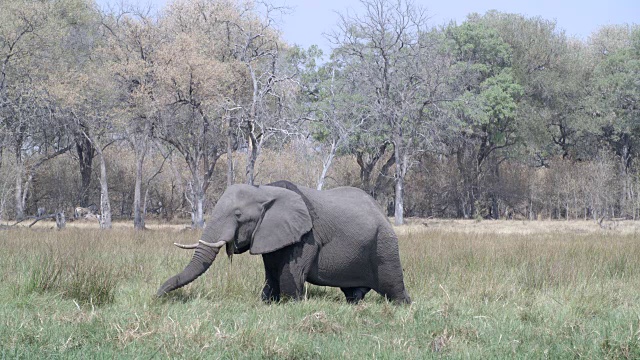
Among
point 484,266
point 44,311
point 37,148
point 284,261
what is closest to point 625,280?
point 484,266

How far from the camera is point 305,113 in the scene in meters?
32.9

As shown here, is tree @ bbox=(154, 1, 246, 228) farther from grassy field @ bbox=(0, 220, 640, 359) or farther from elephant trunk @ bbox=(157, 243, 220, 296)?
elephant trunk @ bbox=(157, 243, 220, 296)


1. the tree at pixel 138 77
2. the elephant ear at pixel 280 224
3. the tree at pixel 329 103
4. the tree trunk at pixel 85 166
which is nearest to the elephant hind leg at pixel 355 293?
the elephant ear at pixel 280 224

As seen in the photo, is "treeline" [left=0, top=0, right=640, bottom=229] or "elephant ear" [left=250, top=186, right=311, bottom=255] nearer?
"elephant ear" [left=250, top=186, right=311, bottom=255]

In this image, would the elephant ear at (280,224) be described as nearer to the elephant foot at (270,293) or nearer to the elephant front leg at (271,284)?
the elephant front leg at (271,284)

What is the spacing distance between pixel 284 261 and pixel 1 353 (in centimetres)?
354

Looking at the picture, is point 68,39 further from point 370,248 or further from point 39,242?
point 370,248

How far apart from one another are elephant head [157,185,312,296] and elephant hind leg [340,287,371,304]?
1.24m

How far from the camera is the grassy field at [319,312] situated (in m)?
5.87

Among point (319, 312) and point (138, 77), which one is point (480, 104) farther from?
point (319, 312)

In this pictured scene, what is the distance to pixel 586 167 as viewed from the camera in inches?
1636

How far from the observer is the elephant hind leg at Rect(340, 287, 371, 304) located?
351 inches

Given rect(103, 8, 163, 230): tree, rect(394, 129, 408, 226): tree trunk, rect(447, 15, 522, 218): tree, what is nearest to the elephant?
rect(103, 8, 163, 230): tree

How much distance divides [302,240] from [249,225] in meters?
0.62
